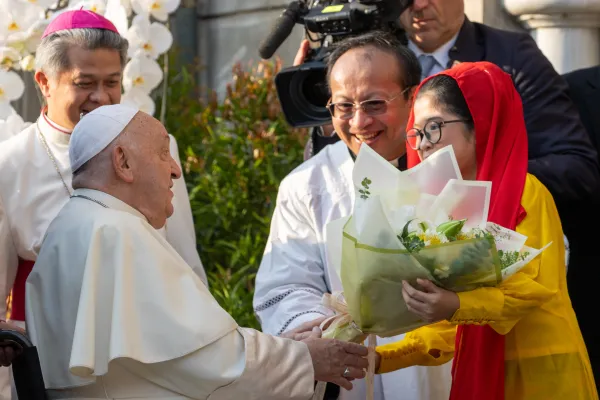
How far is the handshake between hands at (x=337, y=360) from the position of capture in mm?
3576

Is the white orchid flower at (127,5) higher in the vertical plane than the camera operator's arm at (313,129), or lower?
higher

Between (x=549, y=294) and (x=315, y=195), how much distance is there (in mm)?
1178

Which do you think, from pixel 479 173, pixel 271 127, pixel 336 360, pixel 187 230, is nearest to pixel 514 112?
pixel 479 173

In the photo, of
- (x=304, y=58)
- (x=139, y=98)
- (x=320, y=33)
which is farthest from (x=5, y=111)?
(x=320, y=33)

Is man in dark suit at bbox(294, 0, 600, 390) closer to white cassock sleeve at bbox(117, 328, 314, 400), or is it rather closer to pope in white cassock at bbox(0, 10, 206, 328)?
pope in white cassock at bbox(0, 10, 206, 328)

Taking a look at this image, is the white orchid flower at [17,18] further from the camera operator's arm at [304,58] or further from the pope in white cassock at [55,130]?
the camera operator's arm at [304,58]

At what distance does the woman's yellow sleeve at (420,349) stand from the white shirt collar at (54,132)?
5.22ft

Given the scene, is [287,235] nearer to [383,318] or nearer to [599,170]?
[383,318]

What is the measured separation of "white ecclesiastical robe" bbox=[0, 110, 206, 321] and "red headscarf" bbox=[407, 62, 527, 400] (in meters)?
1.43

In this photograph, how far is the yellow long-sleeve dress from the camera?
3434 millimetres

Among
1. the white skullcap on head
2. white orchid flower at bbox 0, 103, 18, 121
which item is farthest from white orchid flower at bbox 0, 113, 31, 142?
the white skullcap on head

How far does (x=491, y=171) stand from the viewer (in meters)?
3.63

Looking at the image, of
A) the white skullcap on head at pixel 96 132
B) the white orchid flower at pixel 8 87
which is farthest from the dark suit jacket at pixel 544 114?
the white orchid flower at pixel 8 87

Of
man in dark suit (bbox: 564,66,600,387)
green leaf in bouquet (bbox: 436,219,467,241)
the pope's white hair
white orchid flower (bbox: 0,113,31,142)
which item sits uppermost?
the pope's white hair
